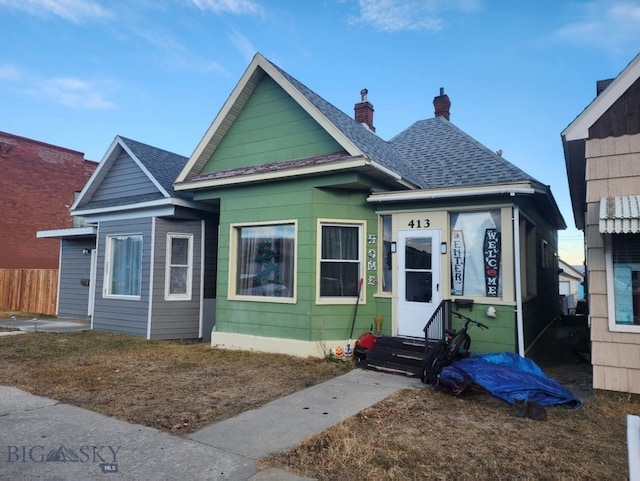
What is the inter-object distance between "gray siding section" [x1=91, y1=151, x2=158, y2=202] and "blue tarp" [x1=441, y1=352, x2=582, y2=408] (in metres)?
9.23

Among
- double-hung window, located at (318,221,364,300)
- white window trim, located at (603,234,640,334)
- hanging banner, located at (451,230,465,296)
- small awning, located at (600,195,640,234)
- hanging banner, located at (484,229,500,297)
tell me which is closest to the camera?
small awning, located at (600,195,640,234)

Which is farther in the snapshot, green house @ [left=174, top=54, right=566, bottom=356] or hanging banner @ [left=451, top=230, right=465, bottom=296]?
hanging banner @ [left=451, top=230, right=465, bottom=296]

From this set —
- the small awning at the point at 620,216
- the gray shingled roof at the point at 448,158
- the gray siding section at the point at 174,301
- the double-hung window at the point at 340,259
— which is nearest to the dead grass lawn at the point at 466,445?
the small awning at the point at 620,216

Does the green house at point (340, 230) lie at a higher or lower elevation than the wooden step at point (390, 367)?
higher

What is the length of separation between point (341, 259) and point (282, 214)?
1.59 meters

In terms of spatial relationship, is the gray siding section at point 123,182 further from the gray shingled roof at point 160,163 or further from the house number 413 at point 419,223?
the house number 413 at point 419,223

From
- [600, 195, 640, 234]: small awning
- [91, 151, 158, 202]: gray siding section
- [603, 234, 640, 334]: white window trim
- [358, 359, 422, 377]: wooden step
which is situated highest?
[91, 151, 158, 202]: gray siding section

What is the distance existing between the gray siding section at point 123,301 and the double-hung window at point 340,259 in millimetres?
5146

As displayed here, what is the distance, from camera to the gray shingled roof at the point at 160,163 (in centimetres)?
1127

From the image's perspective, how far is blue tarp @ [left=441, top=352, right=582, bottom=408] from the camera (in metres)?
5.45

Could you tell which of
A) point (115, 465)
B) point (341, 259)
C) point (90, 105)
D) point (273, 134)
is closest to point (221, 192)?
point (273, 134)

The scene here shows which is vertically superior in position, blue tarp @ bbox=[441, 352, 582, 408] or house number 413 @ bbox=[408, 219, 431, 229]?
house number 413 @ bbox=[408, 219, 431, 229]

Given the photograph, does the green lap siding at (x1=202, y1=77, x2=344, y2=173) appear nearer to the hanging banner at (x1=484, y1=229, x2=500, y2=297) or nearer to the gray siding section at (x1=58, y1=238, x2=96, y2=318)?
the hanging banner at (x1=484, y1=229, x2=500, y2=297)

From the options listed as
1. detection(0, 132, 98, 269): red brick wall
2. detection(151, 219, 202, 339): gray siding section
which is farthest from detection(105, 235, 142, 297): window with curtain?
detection(0, 132, 98, 269): red brick wall
